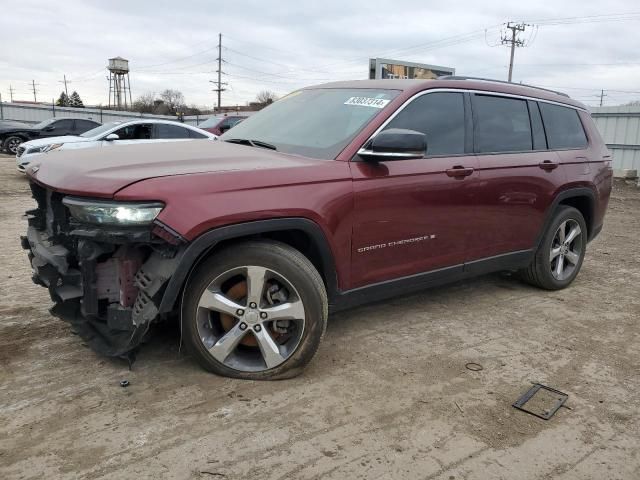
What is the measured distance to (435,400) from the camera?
9.59 ft

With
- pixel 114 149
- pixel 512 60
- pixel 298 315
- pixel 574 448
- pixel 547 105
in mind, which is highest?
pixel 512 60

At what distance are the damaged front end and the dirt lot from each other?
326 millimetres

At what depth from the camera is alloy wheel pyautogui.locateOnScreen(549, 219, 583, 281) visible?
195 inches

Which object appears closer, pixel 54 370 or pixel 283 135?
pixel 54 370

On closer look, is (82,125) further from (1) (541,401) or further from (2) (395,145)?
(1) (541,401)

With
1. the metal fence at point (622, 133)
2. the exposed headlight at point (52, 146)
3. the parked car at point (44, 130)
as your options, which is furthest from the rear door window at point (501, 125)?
the parked car at point (44, 130)

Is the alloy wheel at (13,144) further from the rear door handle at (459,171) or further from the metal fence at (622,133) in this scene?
the metal fence at (622,133)

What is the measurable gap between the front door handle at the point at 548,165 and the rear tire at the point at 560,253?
1.53 feet

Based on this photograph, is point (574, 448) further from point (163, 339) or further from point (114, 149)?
point (114, 149)

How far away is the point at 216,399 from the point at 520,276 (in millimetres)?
3442

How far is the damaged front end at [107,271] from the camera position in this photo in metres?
2.61

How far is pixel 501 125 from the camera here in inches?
169

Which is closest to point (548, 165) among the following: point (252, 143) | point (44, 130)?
point (252, 143)

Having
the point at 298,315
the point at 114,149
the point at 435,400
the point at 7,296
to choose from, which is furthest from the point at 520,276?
the point at 7,296
